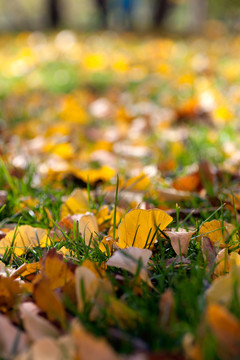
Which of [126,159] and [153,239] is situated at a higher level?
[153,239]

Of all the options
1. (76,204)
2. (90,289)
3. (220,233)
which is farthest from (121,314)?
(76,204)

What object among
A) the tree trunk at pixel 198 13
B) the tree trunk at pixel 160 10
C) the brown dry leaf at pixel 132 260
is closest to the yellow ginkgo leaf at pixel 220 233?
the brown dry leaf at pixel 132 260

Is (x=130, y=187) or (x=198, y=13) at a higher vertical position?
(x=130, y=187)

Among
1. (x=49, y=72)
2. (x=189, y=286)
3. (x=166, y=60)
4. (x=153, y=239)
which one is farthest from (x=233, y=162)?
(x=166, y=60)

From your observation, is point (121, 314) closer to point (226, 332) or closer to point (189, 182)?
point (226, 332)

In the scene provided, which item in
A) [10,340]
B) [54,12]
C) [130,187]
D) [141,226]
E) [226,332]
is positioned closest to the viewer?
[226,332]

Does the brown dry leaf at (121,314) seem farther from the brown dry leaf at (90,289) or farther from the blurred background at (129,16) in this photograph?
the blurred background at (129,16)

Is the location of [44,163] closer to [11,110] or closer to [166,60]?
[11,110]
